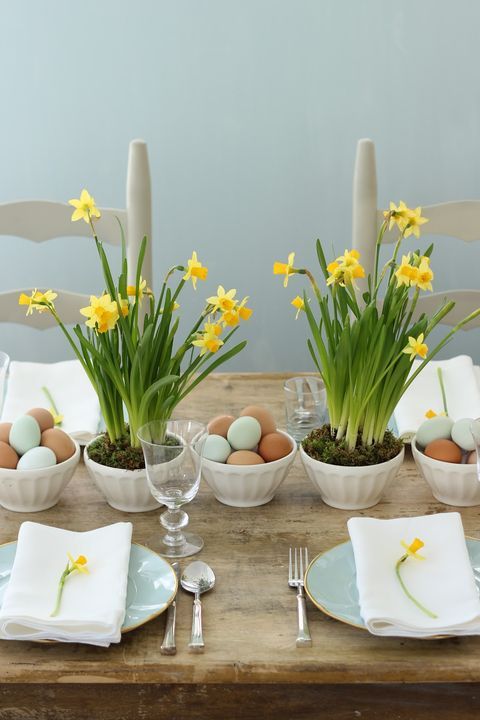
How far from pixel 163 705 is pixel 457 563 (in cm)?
38

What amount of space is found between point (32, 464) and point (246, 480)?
29cm

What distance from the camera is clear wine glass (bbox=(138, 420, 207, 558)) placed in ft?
3.66

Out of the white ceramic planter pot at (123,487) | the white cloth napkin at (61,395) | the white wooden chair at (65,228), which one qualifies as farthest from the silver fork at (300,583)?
the white wooden chair at (65,228)

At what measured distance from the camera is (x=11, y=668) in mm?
940

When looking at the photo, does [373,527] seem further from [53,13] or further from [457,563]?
[53,13]

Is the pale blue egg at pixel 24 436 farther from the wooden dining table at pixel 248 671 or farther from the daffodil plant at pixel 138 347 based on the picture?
the wooden dining table at pixel 248 671

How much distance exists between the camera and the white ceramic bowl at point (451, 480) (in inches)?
49.1

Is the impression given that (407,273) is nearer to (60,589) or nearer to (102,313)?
(102,313)

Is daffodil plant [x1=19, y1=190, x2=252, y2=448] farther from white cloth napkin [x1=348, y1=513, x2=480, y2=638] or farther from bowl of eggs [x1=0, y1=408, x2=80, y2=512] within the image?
white cloth napkin [x1=348, y1=513, x2=480, y2=638]

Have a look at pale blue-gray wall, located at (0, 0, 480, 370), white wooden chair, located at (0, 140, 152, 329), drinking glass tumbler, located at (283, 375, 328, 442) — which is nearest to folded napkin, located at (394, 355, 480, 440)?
drinking glass tumbler, located at (283, 375, 328, 442)

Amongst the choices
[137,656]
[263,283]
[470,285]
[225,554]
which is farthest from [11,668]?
[470,285]

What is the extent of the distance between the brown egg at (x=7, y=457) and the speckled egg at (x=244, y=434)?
295 mm

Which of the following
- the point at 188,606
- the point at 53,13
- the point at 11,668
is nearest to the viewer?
the point at 11,668

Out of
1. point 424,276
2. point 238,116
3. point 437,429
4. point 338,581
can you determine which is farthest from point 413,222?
point 238,116
